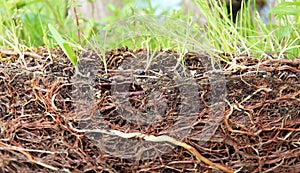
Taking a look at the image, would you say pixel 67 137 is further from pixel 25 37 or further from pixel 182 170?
pixel 25 37

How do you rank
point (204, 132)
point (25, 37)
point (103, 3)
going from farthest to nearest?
point (103, 3) → point (25, 37) → point (204, 132)

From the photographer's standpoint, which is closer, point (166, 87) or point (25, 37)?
point (166, 87)

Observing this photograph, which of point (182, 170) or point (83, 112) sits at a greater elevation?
point (83, 112)

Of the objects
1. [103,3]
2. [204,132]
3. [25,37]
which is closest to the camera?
[204,132]

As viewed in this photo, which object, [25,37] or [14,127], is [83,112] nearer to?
[14,127]

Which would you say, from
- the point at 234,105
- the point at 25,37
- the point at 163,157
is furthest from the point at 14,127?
the point at 25,37

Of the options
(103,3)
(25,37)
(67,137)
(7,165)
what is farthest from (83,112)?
(103,3)
